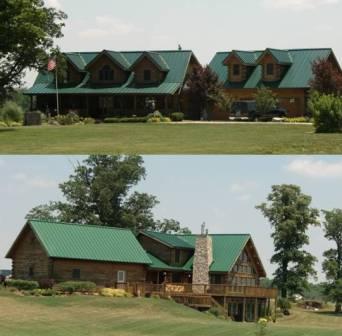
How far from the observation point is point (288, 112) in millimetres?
69812

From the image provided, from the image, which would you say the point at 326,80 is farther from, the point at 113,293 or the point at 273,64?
the point at 113,293

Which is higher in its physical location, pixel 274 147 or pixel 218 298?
pixel 274 147

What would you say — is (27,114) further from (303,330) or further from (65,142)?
(303,330)

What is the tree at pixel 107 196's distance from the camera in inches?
3098

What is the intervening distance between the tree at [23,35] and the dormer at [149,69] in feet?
53.6

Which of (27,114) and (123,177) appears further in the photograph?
(123,177)

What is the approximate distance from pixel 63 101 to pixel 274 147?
42.1 m

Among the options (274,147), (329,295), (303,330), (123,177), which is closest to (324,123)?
(274,147)

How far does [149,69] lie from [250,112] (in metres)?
11.5

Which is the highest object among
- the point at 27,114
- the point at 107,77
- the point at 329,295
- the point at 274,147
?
the point at 107,77

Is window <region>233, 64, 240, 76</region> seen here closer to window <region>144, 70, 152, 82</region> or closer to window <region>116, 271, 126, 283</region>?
window <region>144, 70, 152, 82</region>

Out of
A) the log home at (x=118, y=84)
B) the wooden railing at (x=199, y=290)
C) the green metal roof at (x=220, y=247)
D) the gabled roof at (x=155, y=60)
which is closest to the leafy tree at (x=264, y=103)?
the log home at (x=118, y=84)

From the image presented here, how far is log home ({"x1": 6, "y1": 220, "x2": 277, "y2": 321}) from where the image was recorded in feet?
166

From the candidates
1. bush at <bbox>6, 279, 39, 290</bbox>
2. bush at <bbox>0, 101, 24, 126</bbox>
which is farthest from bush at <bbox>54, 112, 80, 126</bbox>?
bush at <bbox>6, 279, 39, 290</bbox>
